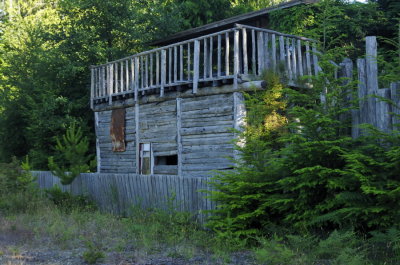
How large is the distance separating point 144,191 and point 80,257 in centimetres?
515

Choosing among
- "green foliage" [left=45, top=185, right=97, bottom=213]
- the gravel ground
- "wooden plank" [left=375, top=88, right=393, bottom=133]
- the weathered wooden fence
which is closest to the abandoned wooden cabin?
the weathered wooden fence

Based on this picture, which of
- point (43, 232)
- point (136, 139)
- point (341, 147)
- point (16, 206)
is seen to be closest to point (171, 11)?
point (136, 139)

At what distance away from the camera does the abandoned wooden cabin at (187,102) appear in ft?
46.9

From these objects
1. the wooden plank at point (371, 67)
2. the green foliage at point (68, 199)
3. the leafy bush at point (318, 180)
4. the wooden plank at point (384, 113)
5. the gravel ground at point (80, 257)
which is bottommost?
the gravel ground at point (80, 257)

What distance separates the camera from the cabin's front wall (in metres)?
14.7

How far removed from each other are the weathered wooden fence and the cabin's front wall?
1.39 meters

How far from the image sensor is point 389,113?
332 inches

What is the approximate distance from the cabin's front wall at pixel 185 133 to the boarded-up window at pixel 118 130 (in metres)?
0.19

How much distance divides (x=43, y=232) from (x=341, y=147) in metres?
7.12

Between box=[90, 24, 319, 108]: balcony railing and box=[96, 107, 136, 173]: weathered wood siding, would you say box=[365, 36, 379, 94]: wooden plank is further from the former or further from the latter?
box=[96, 107, 136, 173]: weathered wood siding

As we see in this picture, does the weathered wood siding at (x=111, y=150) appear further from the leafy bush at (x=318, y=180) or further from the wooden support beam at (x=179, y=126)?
the leafy bush at (x=318, y=180)

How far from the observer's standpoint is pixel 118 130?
65.7ft

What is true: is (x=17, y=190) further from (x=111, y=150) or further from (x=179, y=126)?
(x=179, y=126)

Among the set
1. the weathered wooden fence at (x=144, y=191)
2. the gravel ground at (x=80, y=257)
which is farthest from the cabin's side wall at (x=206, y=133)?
the gravel ground at (x=80, y=257)
